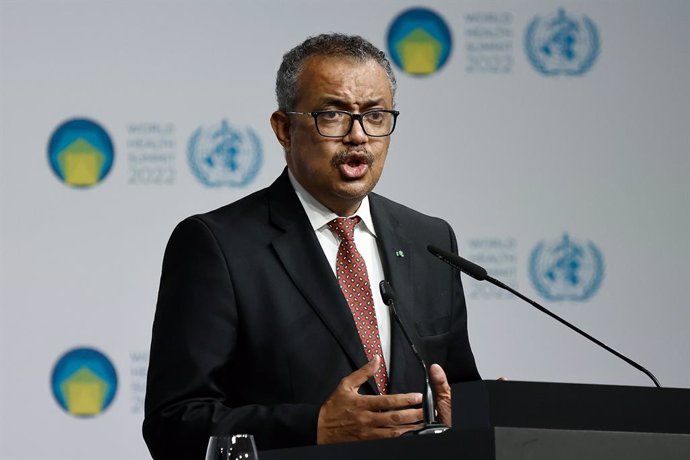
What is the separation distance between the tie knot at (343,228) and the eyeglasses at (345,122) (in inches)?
9.9

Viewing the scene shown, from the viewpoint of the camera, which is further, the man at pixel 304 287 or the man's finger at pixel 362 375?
the man at pixel 304 287

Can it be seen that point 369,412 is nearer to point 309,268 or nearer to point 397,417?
point 397,417

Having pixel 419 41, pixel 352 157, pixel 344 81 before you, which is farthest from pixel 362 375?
pixel 419 41

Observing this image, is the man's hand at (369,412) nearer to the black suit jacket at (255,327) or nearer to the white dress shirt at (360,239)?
the black suit jacket at (255,327)

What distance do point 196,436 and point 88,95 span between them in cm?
188

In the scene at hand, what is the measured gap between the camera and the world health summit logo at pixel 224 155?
4.22 m

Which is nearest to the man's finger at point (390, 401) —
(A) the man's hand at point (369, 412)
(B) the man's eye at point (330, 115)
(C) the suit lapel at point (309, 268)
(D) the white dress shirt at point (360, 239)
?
(A) the man's hand at point (369, 412)

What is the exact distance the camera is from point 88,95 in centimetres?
418

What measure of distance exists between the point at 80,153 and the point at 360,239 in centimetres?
142

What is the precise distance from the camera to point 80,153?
4117mm

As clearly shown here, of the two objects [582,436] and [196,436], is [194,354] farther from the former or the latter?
[582,436]

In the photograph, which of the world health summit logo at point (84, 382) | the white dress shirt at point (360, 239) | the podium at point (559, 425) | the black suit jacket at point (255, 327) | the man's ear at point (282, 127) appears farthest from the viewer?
the world health summit logo at point (84, 382)

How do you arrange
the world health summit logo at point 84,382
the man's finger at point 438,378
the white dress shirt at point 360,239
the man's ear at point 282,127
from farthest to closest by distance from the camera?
the world health summit logo at point 84,382 < the man's ear at point 282,127 < the white dress shirt at point 360,239 < the man's finger at point 438,378

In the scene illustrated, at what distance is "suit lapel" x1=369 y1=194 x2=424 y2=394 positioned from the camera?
293cm
